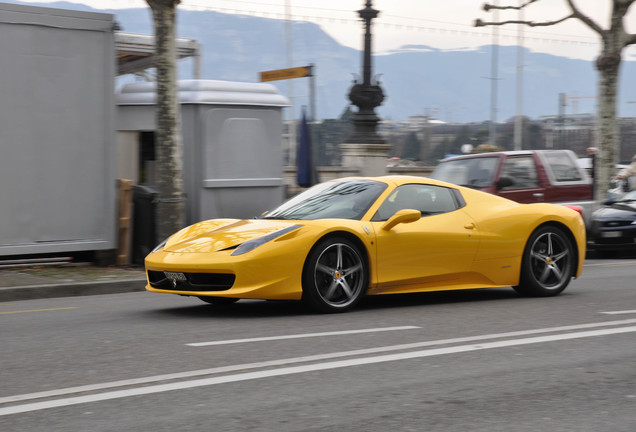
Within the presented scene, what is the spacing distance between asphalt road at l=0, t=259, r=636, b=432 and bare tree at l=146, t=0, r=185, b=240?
3909 millimetres

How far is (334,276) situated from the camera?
7.79 m

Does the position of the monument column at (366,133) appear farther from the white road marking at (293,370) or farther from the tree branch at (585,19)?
the white road marking at (293,370)

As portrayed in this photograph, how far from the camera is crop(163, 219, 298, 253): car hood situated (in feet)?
25.2

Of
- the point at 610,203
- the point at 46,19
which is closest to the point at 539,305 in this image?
the point at 46,19

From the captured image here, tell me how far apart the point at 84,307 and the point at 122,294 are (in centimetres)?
161

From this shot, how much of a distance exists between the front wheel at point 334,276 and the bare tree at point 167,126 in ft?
16.0

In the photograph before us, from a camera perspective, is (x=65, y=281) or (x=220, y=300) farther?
(x=65, y=281)

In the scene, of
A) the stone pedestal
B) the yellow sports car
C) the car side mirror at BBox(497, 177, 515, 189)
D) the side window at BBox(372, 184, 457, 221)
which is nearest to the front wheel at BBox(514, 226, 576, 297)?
the yellow sports car

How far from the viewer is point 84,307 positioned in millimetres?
8875

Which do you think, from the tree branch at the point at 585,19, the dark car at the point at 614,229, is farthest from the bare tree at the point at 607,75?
the dark car at the point at 614,229

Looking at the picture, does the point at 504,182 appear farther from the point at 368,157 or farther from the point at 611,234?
the point at 368,157

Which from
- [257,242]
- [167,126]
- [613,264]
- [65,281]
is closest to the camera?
[257,242]

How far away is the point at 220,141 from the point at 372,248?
5.94 meters

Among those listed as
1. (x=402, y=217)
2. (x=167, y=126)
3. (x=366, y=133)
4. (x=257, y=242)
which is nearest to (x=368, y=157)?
(x=366, y=133)
